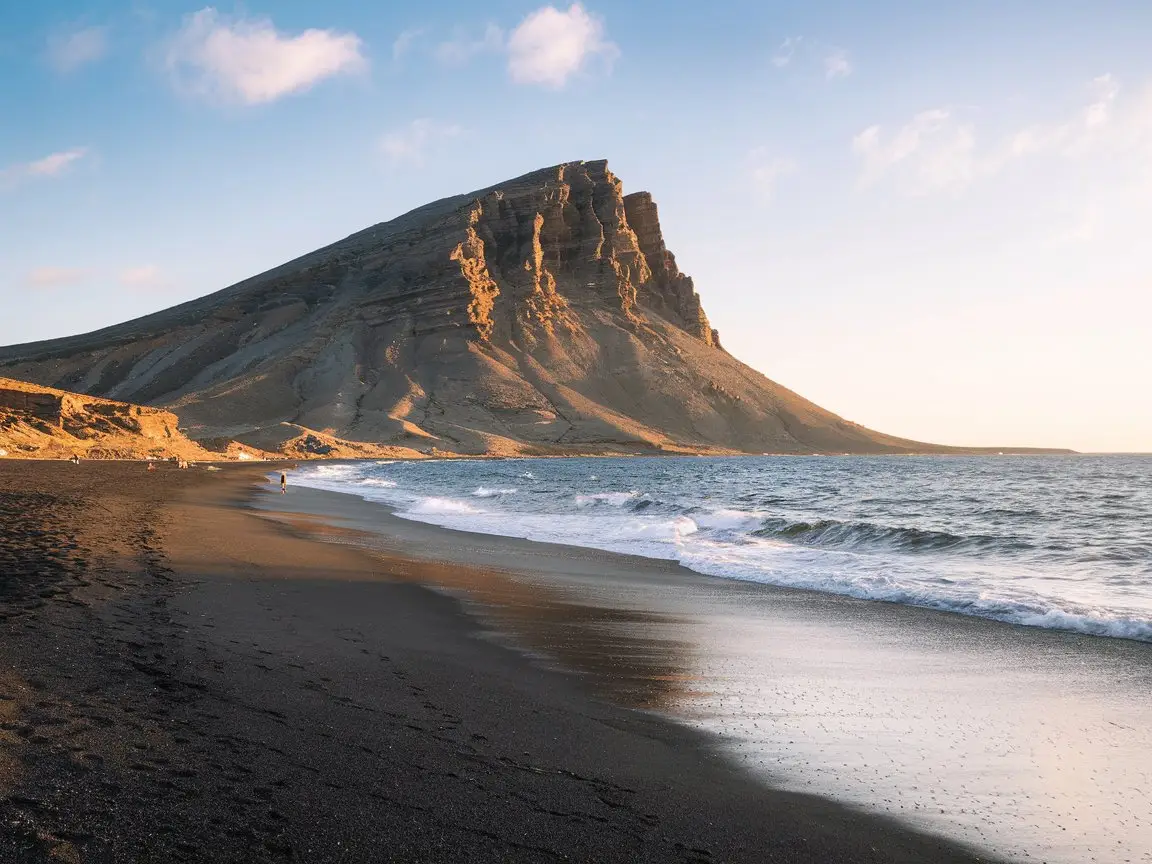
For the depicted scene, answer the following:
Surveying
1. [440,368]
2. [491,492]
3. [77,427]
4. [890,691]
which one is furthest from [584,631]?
[440,368]

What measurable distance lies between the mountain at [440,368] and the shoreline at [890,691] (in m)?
117

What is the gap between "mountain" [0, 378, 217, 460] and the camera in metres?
60.5

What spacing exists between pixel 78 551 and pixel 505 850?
1167 centimetres

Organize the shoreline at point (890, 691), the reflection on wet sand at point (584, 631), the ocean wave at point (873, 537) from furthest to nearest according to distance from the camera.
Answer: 1. the ocean wave at point (873, 537)
2. the reflection on wet sand at point (584, 631)
3. the shoreline at point (890, 691)

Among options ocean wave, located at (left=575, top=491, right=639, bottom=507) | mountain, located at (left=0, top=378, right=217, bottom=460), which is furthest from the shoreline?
mountain, located at (left=0, top=378, right=217, bottom=460)

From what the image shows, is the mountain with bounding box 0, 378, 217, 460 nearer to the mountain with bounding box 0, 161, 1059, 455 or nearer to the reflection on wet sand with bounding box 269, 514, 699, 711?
the mountain with bounding box 0, 161, 1059, 455

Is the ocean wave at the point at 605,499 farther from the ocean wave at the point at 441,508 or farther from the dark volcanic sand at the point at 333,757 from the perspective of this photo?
the dark volcanic sand at the point at 333,757

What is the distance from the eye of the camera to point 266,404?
140 metres

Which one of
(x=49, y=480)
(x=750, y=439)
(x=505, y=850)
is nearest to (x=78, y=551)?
(x=505, y=850)

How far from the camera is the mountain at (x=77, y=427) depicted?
6053cm

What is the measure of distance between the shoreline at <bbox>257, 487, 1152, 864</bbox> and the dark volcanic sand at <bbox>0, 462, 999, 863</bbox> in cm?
54

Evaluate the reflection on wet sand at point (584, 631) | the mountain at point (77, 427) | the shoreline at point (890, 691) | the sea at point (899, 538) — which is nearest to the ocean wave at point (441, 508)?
the sea at point (899, 538)

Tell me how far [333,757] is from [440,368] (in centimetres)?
16028

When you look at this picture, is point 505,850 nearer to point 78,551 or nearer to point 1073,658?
point 1073,658
